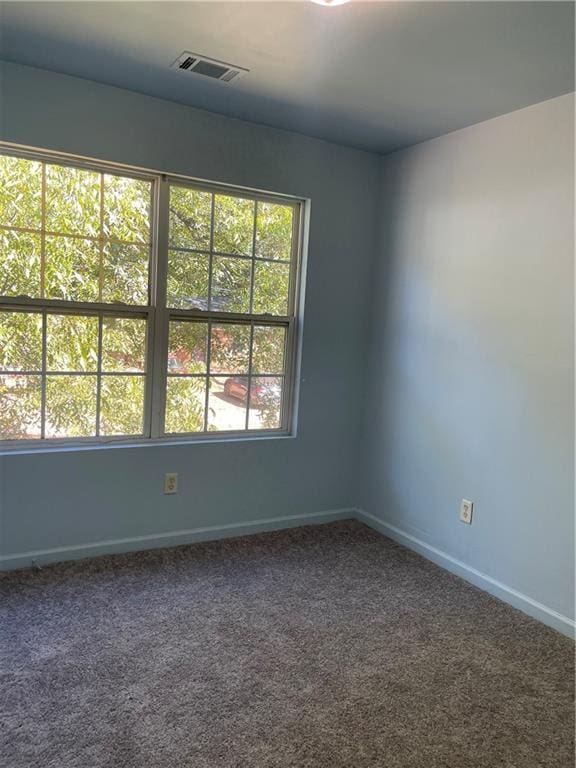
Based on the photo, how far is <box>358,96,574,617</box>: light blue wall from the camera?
2.45 metres

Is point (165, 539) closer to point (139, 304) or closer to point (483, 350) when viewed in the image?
point (139, 304)

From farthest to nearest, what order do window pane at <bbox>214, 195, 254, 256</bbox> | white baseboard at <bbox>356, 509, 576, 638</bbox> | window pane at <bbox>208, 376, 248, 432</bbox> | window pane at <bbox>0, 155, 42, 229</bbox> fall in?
window pane at <bbox>208, 376, 248, 432</bbox>, window pane at <bbox>214, 195, 254, 256</bbox>, window pane at <bbox>0, 155, 42, 229</bbox>, white baseboard at <bbox>356, 509, 576, 638</bbox>

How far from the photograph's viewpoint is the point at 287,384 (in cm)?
344

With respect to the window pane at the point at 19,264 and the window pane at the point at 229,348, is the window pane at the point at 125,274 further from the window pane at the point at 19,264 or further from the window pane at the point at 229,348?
the window pane at the point at 229,348

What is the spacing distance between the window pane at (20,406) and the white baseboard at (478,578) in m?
2.06

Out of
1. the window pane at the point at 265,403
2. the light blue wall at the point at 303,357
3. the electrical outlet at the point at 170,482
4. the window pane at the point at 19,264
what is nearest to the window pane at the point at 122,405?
the light blue wall at the point at 303,357

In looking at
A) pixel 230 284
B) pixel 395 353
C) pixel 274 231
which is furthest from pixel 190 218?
pixel 395 353

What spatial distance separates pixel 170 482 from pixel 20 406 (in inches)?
33.8

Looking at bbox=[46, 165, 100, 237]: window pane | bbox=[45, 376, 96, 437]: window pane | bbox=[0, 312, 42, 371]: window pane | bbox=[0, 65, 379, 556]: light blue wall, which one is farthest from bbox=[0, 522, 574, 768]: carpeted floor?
bbox=[46, 165, 100, 237]: window pane

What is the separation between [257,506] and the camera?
3.34 m

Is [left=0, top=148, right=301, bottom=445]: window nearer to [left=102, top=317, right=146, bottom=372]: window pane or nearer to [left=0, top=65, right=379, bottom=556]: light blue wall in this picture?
[left=102, top=317, right=146, bottom=372]: window pane

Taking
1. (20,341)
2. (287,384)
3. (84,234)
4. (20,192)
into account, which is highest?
(20,192)

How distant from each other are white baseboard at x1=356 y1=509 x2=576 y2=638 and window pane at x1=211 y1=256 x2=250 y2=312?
157 centimetres

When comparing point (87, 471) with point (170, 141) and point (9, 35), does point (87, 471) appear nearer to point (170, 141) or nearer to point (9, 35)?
point (170, 141)
